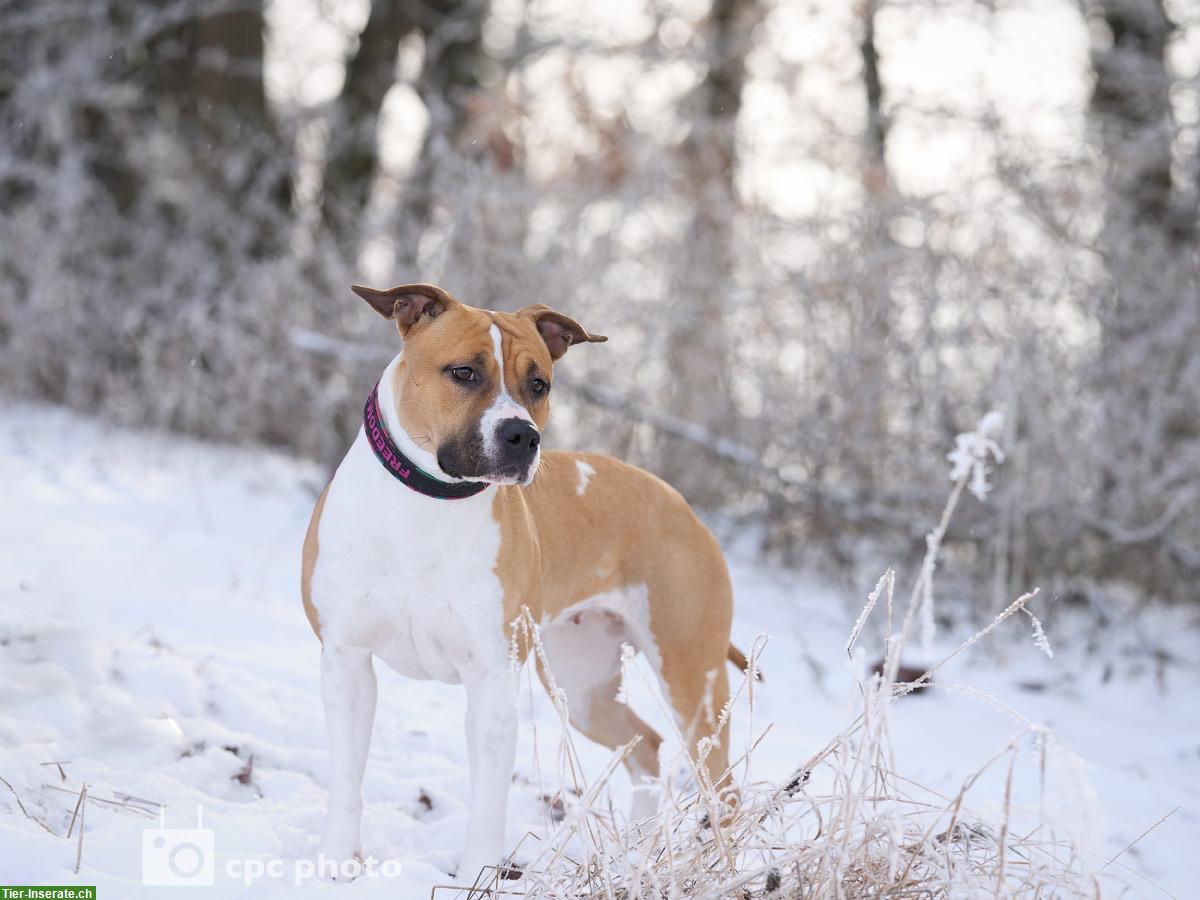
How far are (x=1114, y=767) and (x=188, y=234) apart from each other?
883cm

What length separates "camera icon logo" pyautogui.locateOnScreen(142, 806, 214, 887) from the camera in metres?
2.76

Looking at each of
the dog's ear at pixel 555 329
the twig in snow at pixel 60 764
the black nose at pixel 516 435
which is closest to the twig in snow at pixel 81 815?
the twig in snow at pixel 60 764

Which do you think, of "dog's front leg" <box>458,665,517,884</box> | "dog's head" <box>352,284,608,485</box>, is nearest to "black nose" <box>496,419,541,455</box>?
"dog's head" <box>352,284,608,485</box>

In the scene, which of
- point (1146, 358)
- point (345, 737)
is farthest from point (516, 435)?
point (1146, 358)

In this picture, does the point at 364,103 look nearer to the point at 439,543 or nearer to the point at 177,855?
the point at 439,543

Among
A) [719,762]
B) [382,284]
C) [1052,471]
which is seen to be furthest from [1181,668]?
[382,284]

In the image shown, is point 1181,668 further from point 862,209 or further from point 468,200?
point 468,200

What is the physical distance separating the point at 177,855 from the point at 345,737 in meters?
0.49

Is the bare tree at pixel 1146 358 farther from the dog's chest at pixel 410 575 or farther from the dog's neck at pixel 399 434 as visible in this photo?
the dog's neck at pixel 399 434

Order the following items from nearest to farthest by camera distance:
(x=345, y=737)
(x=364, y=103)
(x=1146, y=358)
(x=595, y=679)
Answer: (x=345, y=737), (x=595, y=679), (x=1146, y=358), (x=364, y=103)

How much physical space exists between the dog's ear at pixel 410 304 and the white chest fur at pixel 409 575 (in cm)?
37

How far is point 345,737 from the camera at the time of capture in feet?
10.1

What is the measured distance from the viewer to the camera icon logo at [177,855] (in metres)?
2.76

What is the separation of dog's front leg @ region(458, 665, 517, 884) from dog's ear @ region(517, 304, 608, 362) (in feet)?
3.34
